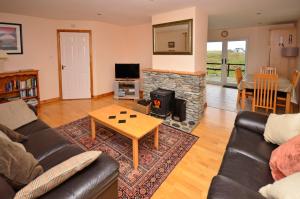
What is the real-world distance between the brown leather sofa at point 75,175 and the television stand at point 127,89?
3.33 meters

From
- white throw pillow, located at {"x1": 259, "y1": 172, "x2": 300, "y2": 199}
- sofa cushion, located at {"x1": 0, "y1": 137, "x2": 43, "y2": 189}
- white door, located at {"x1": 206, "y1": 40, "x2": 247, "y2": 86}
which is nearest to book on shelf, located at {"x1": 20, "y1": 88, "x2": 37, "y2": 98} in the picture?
sofa cushion, located at {"x1": 0, "y1": 137, "x2": 43, "y2": 189}

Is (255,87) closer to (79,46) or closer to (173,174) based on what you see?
(173,174)

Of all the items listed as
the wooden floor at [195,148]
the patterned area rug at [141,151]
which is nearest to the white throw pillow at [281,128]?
the wooden floor at [195,148]

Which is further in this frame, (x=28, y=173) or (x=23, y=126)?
(x=23, y=126)

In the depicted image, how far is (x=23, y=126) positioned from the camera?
2.33 m

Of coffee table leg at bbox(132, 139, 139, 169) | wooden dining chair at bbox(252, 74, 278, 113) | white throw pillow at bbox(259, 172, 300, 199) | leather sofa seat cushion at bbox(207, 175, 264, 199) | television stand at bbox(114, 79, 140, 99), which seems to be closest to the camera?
white throw pillow at bbox(259, 172, 300, 199)

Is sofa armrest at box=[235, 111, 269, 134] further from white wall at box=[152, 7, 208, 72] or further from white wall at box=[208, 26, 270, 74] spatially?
white wall at box=[208, 26, 270, 74]

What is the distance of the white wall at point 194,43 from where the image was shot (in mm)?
3629

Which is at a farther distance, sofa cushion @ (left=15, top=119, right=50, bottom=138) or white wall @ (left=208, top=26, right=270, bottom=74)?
white wall @ (left=208, top=26, right=270, bottom=74)

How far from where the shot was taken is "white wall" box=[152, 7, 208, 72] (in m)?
3.63

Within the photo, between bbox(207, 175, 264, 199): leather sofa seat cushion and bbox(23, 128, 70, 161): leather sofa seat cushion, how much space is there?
150 cm

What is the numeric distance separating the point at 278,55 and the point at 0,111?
22.2 ft

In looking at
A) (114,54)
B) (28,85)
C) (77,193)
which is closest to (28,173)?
(77,193)

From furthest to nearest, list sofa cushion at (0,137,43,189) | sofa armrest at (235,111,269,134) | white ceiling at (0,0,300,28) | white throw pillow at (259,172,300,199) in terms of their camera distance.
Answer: white ceiling at (0,0,300,28) → sofa armrest at (235,111,269,134) → sofa cushion at (0,137,43,189) → white throw pillow at (259,172,300,199)
